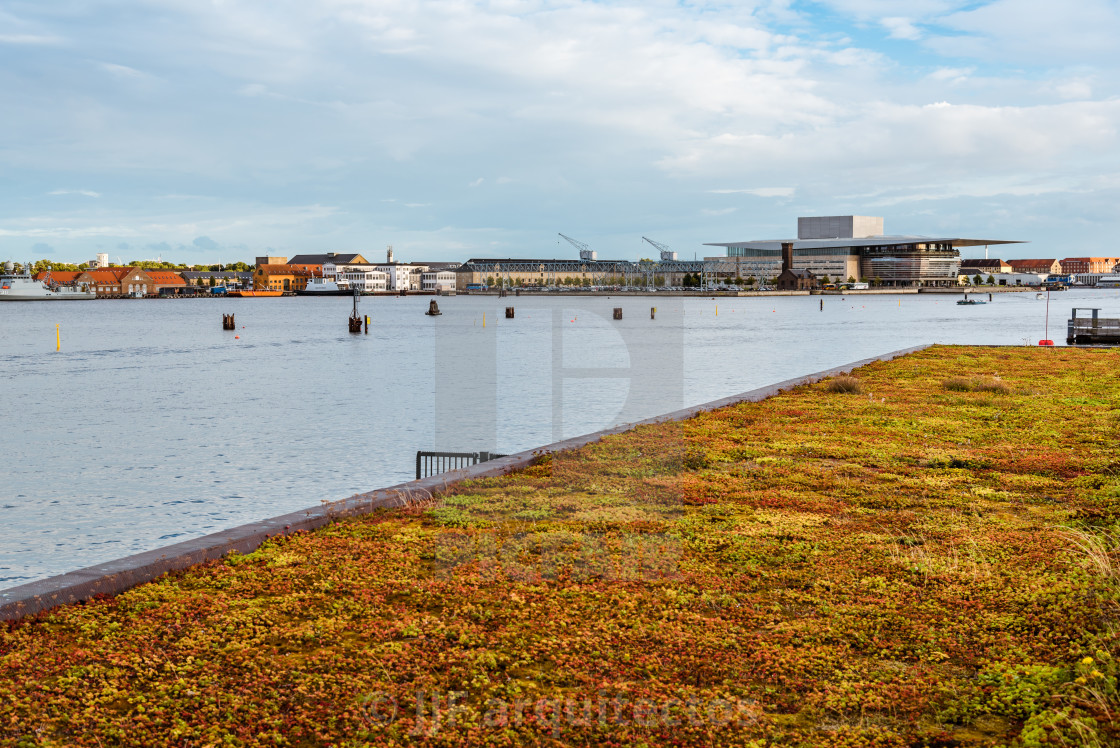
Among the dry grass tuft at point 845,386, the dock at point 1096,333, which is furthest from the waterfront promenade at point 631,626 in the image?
the dock at point 1096,333

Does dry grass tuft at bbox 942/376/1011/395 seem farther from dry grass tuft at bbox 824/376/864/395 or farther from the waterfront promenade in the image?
the waterfront promenade

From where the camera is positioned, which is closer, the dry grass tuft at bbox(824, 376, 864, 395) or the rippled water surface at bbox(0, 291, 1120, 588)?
the rippled water surface at bbox(0, 291, 1120, 588)

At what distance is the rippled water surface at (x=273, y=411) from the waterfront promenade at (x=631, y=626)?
23.6 ft

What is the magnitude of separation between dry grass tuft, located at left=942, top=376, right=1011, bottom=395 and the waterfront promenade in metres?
12.5

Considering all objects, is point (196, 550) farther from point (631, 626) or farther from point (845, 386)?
point (845, 386)

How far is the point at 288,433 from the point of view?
30.5 meters

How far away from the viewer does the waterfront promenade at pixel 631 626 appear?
20.9 ft

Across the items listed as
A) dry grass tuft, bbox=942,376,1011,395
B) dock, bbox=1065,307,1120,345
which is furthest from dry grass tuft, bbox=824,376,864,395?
dock, bbox=1065,307,1120,345

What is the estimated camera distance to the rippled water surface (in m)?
19.1

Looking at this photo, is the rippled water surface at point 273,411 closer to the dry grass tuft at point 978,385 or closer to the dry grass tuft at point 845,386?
the dry grass tuft at point 845,386

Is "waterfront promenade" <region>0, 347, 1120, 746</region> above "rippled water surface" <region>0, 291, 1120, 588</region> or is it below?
above

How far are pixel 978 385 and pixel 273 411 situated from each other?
84.4 ft

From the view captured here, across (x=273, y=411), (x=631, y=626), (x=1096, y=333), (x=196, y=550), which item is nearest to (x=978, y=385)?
(x=631, y=626)

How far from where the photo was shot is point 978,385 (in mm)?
26656
